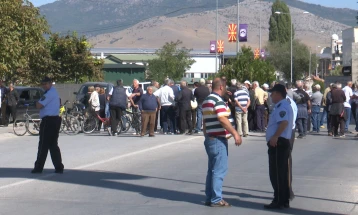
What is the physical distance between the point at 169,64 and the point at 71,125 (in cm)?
4427

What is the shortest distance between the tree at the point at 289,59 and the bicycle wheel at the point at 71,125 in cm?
6804

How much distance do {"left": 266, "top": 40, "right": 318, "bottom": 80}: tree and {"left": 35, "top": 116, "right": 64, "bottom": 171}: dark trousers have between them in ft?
258

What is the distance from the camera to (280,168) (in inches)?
436

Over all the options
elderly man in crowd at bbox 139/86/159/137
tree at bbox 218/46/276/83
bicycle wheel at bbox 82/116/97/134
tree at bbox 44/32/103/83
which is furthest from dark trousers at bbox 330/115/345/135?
tree at bbox 44/32/103/83

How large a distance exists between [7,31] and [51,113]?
1432cm

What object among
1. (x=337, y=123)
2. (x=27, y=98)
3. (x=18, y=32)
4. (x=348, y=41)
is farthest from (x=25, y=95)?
(x=348, y=41)

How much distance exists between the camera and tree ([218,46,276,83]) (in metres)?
40.3

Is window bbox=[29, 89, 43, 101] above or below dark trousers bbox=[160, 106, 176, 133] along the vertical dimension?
above

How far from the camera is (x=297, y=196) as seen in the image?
12.4m

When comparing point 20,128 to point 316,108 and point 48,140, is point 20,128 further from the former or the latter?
point 48,140

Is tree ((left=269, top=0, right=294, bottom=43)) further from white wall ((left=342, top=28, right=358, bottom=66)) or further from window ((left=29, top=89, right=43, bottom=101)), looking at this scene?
window ((left=29, top=89, right=43, bottom=101))

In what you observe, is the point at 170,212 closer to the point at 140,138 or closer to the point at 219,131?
the point at 219,131

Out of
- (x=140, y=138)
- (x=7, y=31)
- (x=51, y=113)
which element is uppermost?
(x=7, y=31)

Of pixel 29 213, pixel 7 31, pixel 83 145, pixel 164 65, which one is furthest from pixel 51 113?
pixel 164 65
